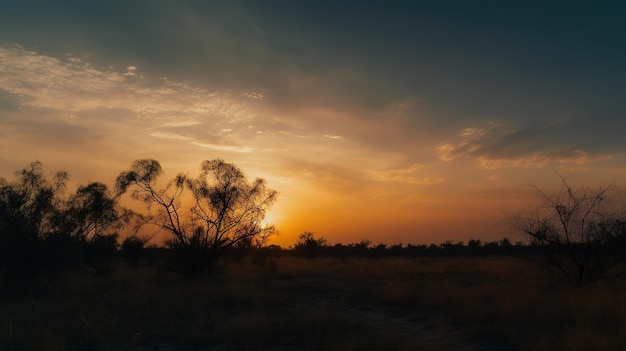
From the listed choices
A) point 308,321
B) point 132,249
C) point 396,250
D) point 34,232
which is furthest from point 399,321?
point 396,250

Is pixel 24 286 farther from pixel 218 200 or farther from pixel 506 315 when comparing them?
pixel 506 315

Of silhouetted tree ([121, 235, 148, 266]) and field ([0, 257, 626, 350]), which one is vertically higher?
silhouetted tree ([121, 235, 148, 266])

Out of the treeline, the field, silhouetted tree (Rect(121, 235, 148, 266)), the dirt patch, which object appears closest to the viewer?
the field

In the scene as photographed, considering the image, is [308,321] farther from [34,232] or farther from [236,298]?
[34,232]

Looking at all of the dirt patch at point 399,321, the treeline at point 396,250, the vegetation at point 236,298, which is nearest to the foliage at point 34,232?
the vegetation at point 236,298

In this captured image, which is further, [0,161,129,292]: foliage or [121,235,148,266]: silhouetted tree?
[121,235,148,266]: silhouetted tree

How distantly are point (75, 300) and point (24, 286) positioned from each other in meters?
3.17

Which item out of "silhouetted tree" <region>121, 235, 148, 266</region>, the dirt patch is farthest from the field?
"silhouetted tree" <region>121, 235, 148, 266</region>

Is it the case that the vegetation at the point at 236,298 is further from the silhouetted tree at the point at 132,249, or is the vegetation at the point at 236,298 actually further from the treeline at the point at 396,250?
the treeline at the point at 396,250

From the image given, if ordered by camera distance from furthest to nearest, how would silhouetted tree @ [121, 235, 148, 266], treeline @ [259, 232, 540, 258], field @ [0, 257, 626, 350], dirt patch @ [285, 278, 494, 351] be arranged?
1. treeline @ [259, 232, 540, 258]
2. silhouetted tree @ [121, 235, 148, 266]
3. dirt patch @ [285, 278, 494, 351]
4. field @ [0, 257, 626, 350]

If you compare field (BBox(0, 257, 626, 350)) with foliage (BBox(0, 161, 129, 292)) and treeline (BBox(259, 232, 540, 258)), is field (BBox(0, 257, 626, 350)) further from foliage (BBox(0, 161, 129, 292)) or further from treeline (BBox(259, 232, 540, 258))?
treeline (BBox(259, 232, 540, 258))

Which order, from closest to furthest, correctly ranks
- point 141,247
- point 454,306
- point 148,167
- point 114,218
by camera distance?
point 454,306 → point 148,167 → point 114,218 → point 141,247

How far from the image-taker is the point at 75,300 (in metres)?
17.2

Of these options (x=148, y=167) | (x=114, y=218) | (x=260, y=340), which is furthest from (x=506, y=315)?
(x=114, y=218)
